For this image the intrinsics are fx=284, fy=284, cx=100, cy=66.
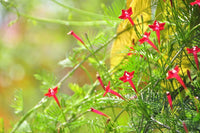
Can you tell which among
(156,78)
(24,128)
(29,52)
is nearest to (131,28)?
(156,78)

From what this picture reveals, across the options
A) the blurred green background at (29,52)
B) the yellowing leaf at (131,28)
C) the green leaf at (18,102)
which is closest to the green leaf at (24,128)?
the green leaf at (18,102)

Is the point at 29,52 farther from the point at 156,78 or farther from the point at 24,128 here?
the point at 156,78

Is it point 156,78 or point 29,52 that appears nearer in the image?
point 156,78

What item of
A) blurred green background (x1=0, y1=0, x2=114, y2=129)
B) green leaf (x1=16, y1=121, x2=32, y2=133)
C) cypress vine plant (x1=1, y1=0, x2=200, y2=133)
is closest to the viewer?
cypress vine plant (x1=1, y1=0, x2=200, y2=133)

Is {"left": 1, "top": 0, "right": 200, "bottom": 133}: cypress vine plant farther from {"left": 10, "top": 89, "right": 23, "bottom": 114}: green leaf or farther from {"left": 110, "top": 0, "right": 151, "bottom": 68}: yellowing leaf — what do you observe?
{"left": 10, "top": 89, "right": 23, "bottom": 114}: green leaf

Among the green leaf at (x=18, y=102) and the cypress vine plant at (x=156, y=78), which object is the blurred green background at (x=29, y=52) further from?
the cypress vine plant at (x=156, y=78)

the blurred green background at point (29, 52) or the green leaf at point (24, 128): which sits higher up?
the blurred green background at point (29, 52)

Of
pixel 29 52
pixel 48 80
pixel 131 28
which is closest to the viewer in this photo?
pixel 131 28

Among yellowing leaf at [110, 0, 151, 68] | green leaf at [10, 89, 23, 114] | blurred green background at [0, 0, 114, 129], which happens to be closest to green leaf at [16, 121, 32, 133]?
green leaf at [10, 89, 23, 114]

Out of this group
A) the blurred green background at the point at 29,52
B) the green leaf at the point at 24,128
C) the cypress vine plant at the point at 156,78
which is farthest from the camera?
the blurred green background at the point at 29,52

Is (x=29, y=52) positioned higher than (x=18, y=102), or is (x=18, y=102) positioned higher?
(x=29, y=52)

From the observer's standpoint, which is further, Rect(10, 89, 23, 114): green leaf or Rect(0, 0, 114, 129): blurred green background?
Rect(0, 0, 114, 129): blurred green background

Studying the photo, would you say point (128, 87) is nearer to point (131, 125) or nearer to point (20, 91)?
point (131, 125)

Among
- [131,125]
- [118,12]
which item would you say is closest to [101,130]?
[131,125]
